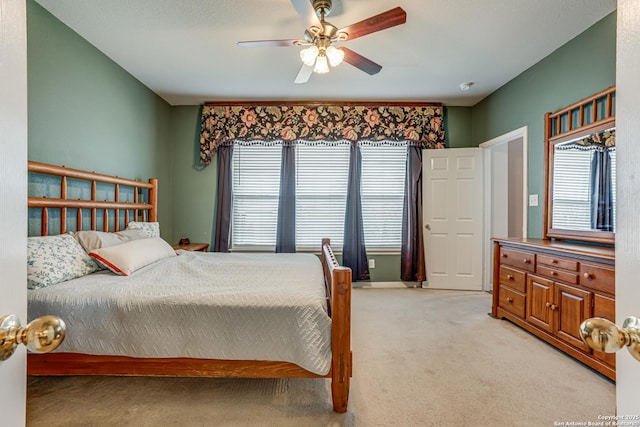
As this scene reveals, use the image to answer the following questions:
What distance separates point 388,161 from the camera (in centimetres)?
442

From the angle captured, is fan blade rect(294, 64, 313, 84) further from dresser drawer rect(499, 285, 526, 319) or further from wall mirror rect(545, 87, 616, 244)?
dresser drawer rect(499, 285, 526, 319)

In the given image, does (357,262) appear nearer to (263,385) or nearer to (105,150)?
(263,385)

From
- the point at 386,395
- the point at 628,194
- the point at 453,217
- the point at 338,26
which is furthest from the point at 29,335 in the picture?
the point at 453,217

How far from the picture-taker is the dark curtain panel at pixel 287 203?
432 cm

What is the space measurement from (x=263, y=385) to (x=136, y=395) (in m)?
0.75

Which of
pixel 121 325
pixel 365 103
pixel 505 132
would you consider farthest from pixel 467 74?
pixel 121 325

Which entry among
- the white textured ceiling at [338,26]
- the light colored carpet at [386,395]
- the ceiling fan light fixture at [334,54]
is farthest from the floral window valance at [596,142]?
the ceiling fan light fixture at [334,54]

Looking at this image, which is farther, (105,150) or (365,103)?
(365,103)

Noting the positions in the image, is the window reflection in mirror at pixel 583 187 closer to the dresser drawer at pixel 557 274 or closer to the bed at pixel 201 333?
the dresser drawer at pixel 557 274

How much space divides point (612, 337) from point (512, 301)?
2.94 meters

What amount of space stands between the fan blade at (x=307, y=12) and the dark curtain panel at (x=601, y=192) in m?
2.37

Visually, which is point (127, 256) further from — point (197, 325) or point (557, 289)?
point (557, 289)

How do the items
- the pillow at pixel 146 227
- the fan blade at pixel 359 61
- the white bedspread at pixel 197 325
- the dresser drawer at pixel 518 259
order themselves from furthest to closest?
1. the pillow at pixel 146 227
2. the dresser drawer at pixel 518 259
3. the fan blade at pixel 359 61
4. the white bedspread at pixel 197 325

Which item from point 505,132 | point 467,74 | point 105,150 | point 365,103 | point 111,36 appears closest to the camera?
point 111,36
